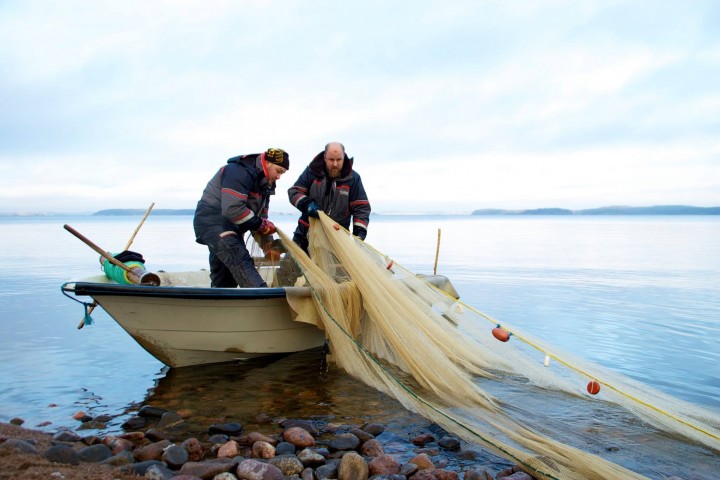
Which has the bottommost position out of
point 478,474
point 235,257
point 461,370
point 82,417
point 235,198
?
point 82,417

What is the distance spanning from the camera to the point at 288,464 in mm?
3887

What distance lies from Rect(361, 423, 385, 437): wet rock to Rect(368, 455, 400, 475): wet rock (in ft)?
2.46

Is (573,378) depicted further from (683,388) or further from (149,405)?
(149,405)

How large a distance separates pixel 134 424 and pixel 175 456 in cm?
116

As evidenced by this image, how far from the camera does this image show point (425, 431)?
15.8 ft

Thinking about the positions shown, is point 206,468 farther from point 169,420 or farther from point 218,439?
point 169,420

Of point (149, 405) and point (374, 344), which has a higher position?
point (374, 344)

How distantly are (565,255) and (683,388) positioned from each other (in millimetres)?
18725

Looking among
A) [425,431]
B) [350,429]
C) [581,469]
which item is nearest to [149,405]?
[350,429]

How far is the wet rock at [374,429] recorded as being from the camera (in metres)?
4.75

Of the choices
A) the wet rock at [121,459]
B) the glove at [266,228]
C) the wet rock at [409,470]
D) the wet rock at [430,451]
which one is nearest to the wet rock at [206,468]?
the wet rock at [121,459]

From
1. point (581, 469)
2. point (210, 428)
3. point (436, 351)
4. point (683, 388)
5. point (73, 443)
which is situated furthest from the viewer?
point (683, 388)

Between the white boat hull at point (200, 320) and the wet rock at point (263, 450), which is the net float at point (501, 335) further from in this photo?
the white boat hull at point (200, 320)

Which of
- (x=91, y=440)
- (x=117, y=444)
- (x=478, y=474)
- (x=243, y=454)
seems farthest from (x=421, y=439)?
(x=91, y=440)
